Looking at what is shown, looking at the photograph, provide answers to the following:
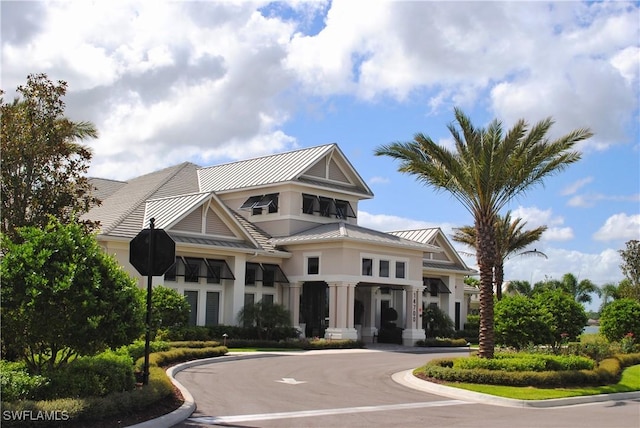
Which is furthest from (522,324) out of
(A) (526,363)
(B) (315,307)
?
(B) (315,307)

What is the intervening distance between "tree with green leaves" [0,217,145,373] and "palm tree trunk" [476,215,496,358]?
12.7m

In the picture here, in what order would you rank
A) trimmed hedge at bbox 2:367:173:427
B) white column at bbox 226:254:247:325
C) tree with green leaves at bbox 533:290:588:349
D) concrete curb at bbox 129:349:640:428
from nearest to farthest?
trimmed hedge at bbox 2:367:173:427 < concrete curb at bbox 129:349:640:428 < tree with green leaves at bbox 533:290:588:349 < white column at bbox 226:254:247:325

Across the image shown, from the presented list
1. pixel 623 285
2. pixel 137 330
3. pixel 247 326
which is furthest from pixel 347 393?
pixel 623 285

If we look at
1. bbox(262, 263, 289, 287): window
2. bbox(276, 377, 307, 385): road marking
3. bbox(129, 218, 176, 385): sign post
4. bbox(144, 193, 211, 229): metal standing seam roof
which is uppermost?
bbox(144, 193, 211, 229): metal standing seam roof

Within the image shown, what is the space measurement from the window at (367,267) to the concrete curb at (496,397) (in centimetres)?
1643

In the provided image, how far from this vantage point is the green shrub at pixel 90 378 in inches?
492

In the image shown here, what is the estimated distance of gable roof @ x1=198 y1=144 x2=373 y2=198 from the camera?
41594mm

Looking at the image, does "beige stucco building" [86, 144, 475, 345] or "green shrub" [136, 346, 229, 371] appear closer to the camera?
"green shrub" [136, 346, 229, 371]

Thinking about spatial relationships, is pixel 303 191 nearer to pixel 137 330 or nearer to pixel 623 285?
pixel 137 330

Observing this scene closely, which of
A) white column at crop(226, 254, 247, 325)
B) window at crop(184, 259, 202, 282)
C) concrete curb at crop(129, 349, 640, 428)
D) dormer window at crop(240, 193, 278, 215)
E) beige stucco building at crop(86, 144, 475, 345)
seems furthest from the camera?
dormer window at crop(240, 193, 278, 215)

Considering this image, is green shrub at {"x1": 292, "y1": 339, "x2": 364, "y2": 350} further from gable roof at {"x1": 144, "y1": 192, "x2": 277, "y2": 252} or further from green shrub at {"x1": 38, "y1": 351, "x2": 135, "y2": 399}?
green shrub at {"x1": 38, "y1": 351, "x2": 135, "y2": 399}

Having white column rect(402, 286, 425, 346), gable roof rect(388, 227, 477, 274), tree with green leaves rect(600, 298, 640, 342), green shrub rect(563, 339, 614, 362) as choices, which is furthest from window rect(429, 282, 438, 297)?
green shrub rect(563, 339, 614, 362)

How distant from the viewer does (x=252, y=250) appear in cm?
3672

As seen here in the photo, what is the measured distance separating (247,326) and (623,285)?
3742 centimetres
